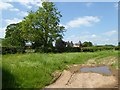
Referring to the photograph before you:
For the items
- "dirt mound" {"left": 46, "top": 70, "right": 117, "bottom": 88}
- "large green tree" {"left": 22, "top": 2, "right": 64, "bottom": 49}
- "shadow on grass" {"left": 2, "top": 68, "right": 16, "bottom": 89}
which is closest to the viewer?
"shadow on grass" {"left": 2, "top": 68, "right": 16, "bottom": 89}

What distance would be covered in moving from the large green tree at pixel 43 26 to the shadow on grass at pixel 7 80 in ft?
136

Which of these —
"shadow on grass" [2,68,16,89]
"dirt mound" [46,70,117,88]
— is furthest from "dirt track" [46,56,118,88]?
"shadow on grass" [2,68,16,89]

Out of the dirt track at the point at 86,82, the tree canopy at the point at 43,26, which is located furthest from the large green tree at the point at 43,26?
the dirt track at the point at 86,82

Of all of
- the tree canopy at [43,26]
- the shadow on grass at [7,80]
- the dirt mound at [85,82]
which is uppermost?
the tree canopy at [43,26]

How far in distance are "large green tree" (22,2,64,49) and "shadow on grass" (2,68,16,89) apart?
41431mm

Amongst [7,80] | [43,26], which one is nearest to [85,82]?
[7,80]

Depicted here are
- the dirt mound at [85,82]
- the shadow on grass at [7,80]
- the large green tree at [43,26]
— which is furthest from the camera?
the large green tree at [43,26]

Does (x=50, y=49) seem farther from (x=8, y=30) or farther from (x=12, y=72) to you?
(x=12, y=72)

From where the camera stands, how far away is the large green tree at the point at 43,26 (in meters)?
54.3

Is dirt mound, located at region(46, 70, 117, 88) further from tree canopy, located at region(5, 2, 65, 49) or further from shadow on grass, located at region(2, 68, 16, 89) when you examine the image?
tree canopy, located at region(5, 2, 65, 49)

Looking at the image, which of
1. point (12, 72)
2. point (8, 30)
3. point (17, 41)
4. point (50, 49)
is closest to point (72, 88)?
point (12, 72)

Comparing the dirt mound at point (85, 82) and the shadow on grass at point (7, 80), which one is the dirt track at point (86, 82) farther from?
the shadow on grass at point (7, 80)

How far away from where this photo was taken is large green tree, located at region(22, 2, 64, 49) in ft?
178

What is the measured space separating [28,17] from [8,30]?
23703 mm
